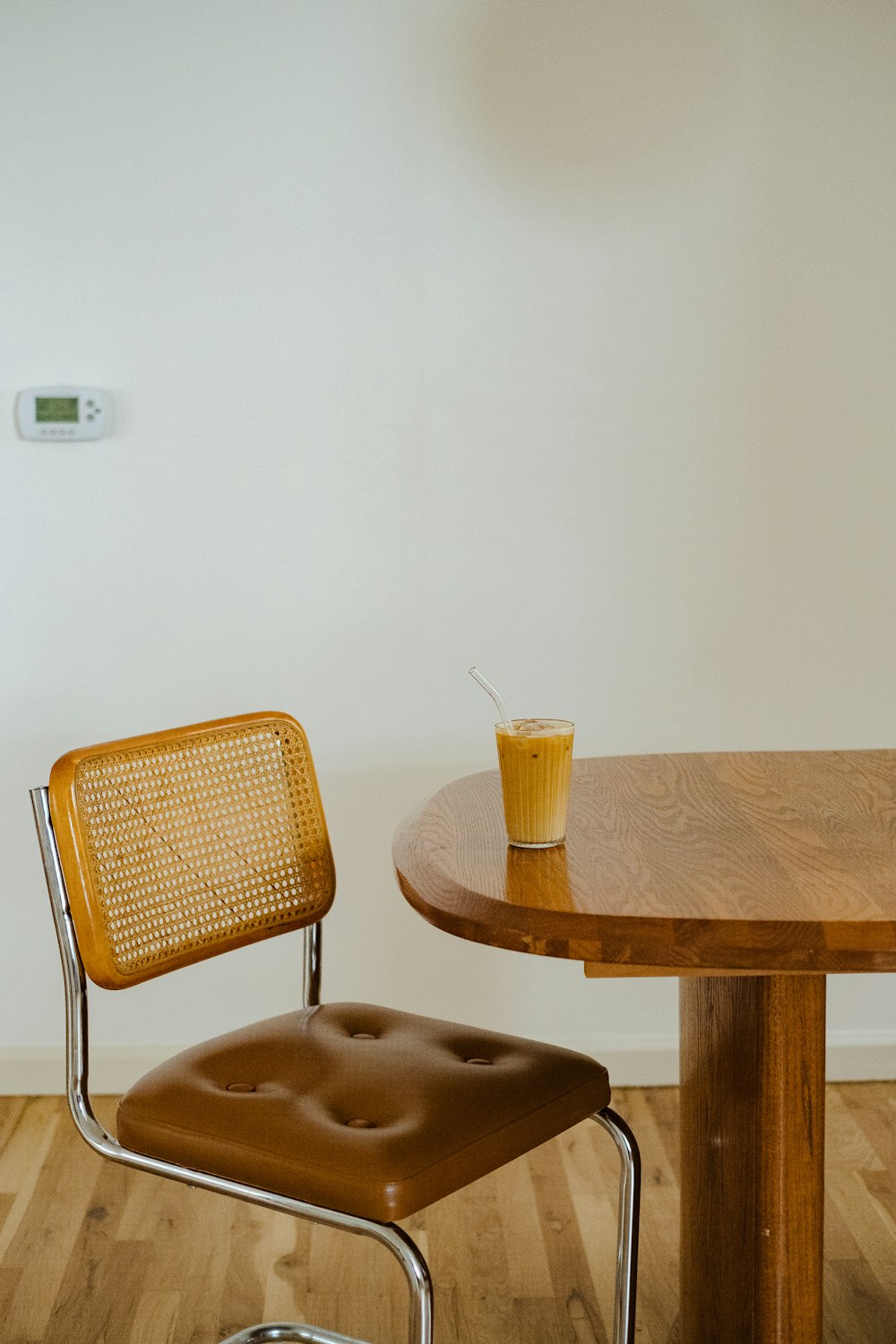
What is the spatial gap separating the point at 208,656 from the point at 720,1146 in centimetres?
143

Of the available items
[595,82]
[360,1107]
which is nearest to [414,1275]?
[360,1107]

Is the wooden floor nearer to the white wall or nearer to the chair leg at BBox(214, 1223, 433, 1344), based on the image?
the white wall

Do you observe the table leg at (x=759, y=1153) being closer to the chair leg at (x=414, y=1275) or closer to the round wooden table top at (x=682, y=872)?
the round wooden table top at (x=682, y=872)

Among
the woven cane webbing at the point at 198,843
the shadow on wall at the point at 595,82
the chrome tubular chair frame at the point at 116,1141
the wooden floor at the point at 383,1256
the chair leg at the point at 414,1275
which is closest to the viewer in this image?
the chair leg at the point at 414,1275

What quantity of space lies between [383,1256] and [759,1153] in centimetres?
86

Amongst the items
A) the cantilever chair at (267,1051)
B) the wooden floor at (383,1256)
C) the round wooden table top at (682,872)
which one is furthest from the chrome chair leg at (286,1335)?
the round wooden table top at (682,872)

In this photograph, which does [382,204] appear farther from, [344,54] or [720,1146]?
[720,1146]

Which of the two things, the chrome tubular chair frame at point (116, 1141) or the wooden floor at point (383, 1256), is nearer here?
the chrome tubular chair frame at point (116, 1141)

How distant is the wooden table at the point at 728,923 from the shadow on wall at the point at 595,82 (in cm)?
128

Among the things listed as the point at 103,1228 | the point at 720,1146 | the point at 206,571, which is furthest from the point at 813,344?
the point at 103,1228

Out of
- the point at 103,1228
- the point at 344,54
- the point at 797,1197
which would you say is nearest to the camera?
the point at 797,1197

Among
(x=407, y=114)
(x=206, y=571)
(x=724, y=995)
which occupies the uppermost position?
(x=407, y=114)

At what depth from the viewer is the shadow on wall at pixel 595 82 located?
234 centimetres

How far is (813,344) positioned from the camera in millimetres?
2422
